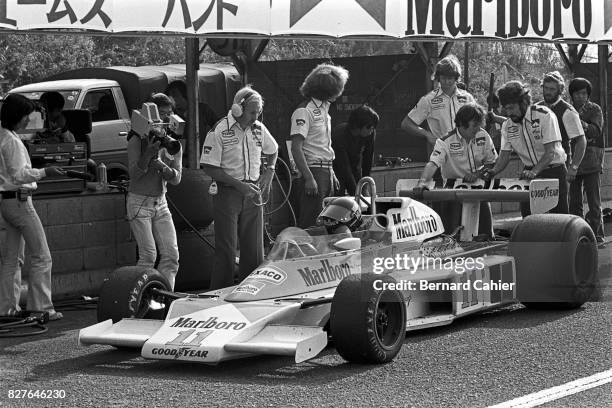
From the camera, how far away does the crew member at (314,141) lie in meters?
11.4

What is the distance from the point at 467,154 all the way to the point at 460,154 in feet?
0.21

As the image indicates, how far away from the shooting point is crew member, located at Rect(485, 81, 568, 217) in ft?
37.9

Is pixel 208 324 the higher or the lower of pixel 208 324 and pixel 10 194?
the lower

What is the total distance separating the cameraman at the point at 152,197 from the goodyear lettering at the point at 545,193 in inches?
114

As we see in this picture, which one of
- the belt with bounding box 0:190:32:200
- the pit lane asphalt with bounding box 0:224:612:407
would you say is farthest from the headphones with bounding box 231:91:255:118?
the pit lane asphalt with bounding box 0:224:612:407

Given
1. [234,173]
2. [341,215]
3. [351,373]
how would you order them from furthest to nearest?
[234,173], [341,215], [351,373]

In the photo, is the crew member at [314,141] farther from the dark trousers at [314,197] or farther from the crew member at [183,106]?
the crew member at [183,106]

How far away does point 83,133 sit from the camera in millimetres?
12547

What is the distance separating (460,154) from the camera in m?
11.5

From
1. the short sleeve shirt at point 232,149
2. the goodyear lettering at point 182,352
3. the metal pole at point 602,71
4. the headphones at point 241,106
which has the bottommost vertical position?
the goodyear lettering at point 182,352

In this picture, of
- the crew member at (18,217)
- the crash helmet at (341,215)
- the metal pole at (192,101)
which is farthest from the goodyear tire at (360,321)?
the metal pole at (192,101)

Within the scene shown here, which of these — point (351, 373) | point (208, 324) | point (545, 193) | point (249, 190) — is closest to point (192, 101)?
point (249, 190)

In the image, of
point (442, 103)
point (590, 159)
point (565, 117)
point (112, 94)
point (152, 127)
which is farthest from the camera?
point (112, 94)

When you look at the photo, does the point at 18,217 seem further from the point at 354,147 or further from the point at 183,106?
the point at 183,106
